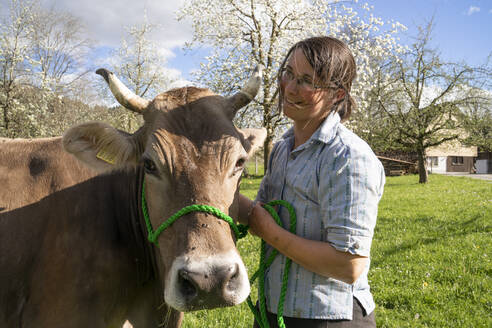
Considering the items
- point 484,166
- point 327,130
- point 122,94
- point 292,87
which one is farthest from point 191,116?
→ point 484,166

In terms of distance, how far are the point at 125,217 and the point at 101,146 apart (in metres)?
0.60

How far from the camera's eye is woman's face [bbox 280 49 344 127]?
200cm

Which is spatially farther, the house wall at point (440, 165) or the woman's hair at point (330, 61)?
the house wall at point (440, 165)

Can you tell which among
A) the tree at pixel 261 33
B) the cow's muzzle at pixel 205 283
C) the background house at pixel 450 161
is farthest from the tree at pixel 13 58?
the background house at pixel 450 161

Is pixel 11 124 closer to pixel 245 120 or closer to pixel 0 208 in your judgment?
pixel 245 120

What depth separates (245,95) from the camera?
Result: 2.76 metres

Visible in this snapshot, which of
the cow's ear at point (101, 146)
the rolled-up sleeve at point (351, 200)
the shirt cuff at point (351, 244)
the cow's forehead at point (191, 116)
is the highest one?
the cow's forehead at point (191, 116)

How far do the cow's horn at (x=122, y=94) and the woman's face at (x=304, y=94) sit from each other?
1.11 metres

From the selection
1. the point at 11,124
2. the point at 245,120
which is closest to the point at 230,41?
the point at 245,120

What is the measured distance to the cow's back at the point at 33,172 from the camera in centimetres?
276

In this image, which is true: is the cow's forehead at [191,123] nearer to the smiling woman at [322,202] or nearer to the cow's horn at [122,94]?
the cow's horn at [122,94]

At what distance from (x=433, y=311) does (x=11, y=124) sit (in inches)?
666

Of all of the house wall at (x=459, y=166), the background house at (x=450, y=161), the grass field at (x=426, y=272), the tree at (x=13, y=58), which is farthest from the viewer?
the house wall at (x=459, y=166)

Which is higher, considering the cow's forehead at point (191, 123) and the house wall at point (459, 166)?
the cow's forehead at point (191, 123)
